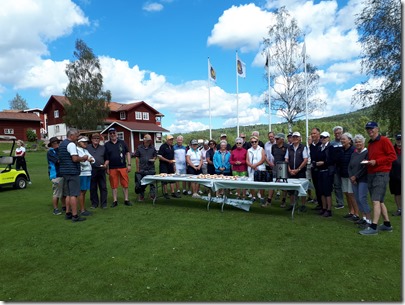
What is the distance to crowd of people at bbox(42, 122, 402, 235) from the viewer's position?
4891mm

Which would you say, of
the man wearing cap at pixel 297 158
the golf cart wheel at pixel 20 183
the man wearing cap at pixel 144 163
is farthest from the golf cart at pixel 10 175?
the man wearing cap at pixel 297 158

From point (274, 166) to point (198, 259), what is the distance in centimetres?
332

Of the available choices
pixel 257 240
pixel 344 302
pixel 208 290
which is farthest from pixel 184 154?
pixel 344 302

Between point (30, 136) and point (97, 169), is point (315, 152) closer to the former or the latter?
point (97, 169)

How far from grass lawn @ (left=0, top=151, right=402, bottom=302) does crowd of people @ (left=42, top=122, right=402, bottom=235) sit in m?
0.46

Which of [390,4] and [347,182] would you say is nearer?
[347,182]

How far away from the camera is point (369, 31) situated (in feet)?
50.4

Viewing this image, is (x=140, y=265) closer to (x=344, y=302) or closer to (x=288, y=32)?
(x=344, y=302)

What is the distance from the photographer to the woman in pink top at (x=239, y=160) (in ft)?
24.0

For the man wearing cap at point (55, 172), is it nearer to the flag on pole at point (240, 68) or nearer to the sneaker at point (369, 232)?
the sneaker at point (369, 232)

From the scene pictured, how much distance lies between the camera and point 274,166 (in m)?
6.57

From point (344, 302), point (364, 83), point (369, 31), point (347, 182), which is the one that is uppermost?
point (369, 31)

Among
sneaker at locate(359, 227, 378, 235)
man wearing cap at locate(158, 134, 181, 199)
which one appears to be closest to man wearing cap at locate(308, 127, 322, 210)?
sneaker at locate(359, 227, 378, 235)

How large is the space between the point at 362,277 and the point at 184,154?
231 inches
